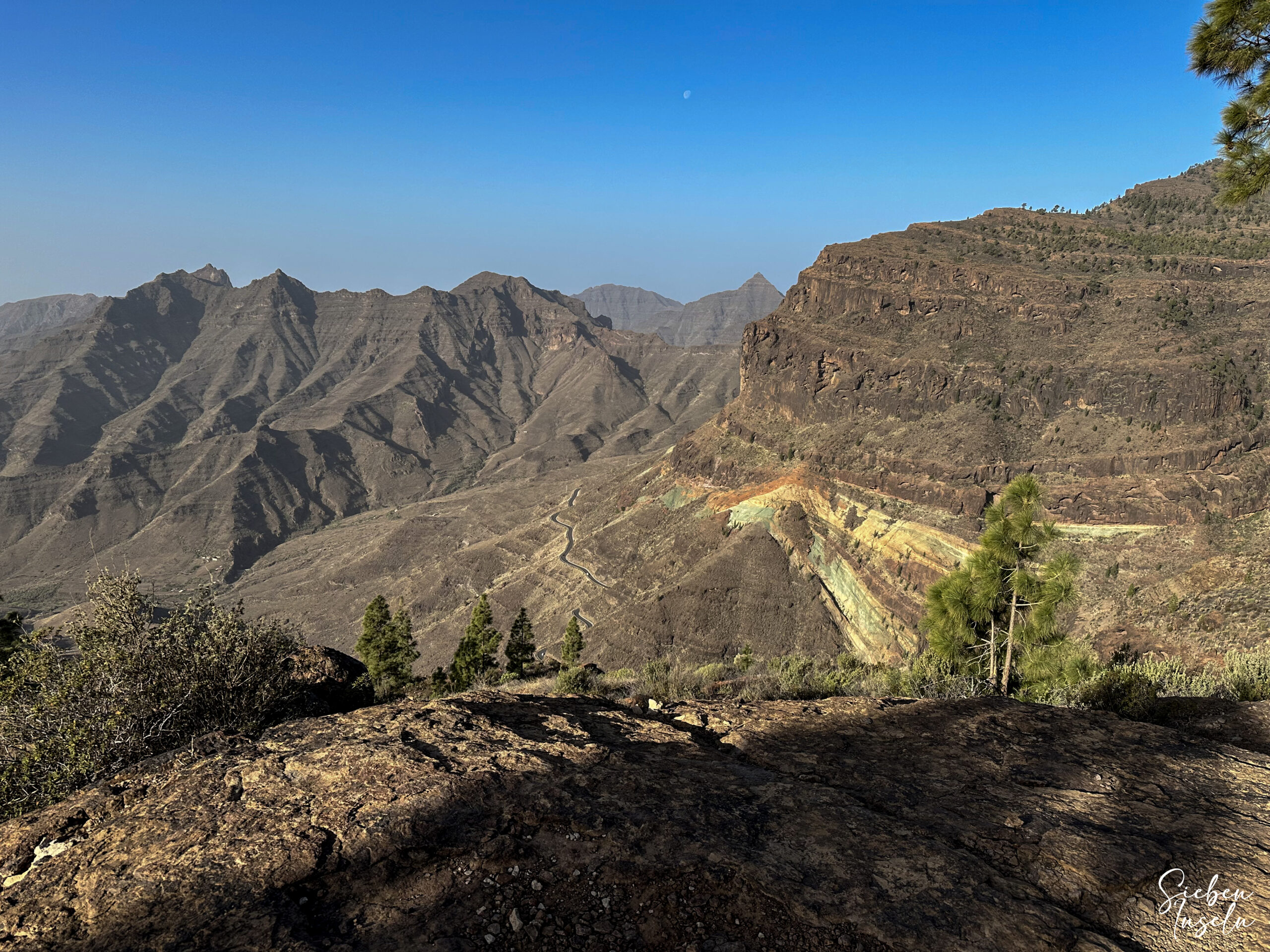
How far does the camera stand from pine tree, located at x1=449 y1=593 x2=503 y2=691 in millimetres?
36656

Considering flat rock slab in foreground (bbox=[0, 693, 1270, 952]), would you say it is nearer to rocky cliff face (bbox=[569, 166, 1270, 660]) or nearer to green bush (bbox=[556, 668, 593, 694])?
green bush (bbox=[556, 668, 593, 694])

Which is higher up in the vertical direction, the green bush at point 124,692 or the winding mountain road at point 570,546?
the green bush at point 124,692

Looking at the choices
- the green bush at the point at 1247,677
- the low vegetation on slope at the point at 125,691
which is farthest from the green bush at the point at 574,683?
the green bush at the point at 1247,677

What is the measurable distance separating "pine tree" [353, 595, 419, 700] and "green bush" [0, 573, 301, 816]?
27.3 metres

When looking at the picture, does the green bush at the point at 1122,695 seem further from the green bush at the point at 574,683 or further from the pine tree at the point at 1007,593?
the green bush at the point at 574,683

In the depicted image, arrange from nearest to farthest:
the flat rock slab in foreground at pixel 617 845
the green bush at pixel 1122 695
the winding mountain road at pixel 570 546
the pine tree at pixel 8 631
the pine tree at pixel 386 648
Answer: the flat rock slab in foreground at pixel 617 845
the green bush at pixel 1122 695
the pine tree at pixel 8 631
the pine tree at pixel 386 648
the winding mountain road at pixel 570 546

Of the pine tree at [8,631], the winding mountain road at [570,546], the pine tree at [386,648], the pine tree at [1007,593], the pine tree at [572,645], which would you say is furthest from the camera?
the winding mountain road at [570,546]

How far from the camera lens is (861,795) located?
21.6 ft

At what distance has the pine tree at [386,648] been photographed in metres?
35.7

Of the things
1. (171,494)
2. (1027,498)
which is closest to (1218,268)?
(1027,498)

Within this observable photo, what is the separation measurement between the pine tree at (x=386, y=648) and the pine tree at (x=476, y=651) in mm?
2600

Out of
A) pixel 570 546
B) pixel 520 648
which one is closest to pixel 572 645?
pixel 520 648

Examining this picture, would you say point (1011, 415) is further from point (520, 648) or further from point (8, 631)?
point (8, 631)

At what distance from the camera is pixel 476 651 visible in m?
39.2
